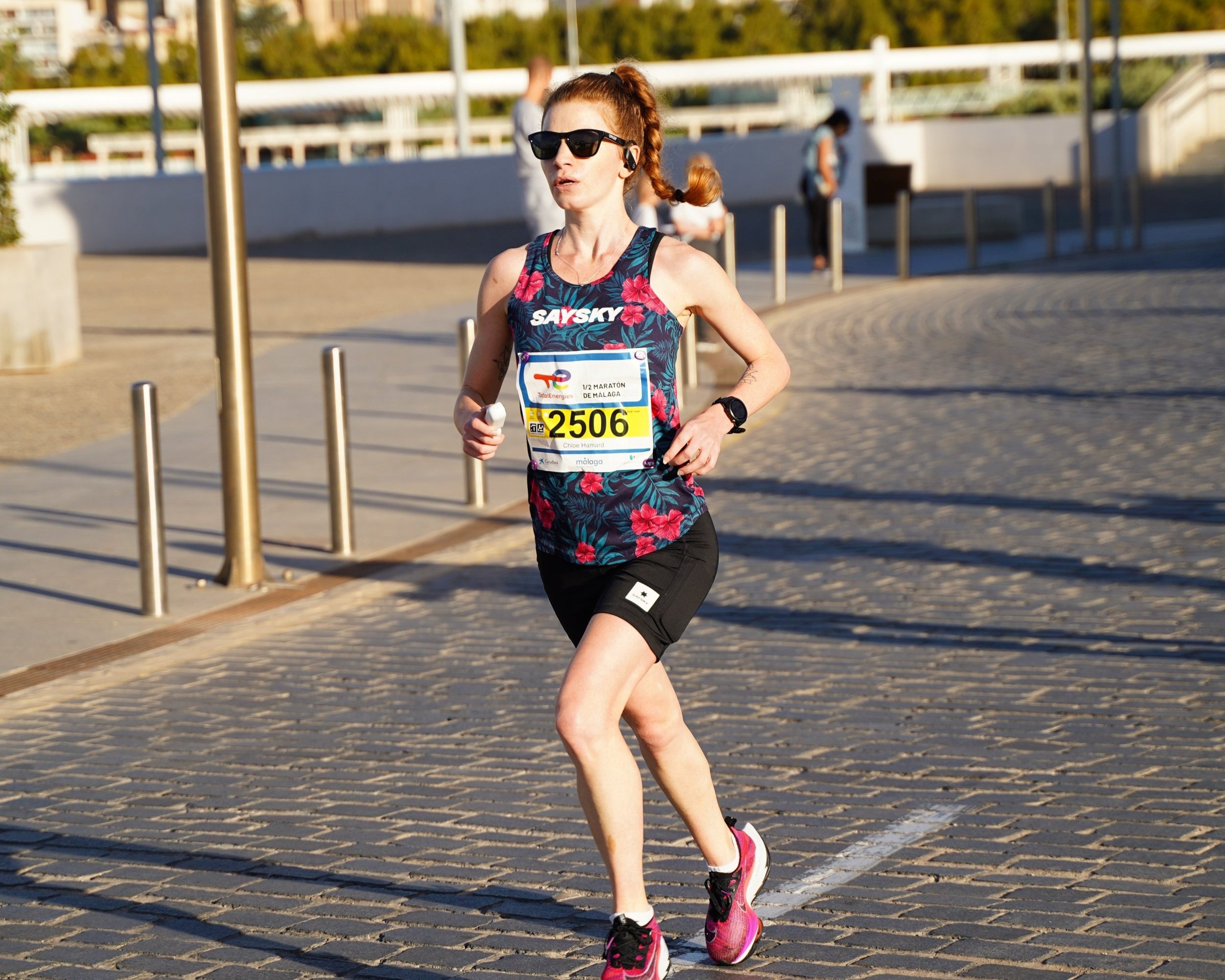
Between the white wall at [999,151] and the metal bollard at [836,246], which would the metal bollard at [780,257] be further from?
the white wall at [999,151]

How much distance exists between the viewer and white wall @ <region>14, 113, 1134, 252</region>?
31250 millimetres

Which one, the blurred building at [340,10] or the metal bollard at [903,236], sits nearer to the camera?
the metal bollard at [903,236]

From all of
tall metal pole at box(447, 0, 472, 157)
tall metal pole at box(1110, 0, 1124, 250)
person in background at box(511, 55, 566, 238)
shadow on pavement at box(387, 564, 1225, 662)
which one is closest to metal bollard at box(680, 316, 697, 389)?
person in background at box(511, 55, 566, 238)

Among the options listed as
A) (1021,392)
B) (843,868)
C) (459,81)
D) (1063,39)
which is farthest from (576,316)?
(1063,39)

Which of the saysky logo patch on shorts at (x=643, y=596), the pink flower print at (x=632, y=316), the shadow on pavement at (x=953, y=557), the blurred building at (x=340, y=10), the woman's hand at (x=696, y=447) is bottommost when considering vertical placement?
the shadow on pavement at (x=953, y=557)

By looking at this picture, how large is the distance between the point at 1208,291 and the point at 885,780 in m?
15.4

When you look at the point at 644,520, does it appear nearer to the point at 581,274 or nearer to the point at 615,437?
the point at 615,437

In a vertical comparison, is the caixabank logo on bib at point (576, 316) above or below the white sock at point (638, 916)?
above

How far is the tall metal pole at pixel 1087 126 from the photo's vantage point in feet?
84.4

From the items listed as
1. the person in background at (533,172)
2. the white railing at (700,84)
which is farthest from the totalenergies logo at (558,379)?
the white railing at (700,84)

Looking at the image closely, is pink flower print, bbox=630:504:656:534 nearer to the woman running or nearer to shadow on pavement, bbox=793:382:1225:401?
the woman running

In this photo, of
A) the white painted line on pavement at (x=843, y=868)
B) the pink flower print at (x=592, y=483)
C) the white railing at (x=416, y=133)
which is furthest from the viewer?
the white railing at (x=416, y=133)

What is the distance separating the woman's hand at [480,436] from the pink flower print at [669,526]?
1.21 ft

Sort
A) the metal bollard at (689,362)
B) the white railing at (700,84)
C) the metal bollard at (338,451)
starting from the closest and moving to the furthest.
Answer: the metal bollard at (338,451), the metal bollard at (689,362), the white railing at (700,84)
